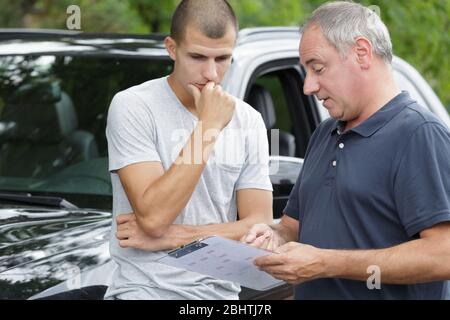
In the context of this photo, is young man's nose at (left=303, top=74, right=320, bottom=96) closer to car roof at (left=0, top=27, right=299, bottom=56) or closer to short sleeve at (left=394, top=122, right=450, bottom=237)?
short sleeve at (left=394, top=122, right=450, bottom=237)

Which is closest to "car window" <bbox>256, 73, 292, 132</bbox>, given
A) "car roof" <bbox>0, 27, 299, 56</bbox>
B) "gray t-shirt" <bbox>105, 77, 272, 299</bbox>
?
"car roof" <bbox>0, 27, 299, 56</bbox>

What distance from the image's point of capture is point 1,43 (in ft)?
A: 18.7

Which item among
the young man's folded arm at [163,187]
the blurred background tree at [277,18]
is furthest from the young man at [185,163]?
the blurred background tree at [277,18]

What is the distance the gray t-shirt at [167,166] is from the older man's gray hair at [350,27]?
22.5 inches

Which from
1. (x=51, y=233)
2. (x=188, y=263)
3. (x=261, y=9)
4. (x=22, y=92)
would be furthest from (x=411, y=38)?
(x=188, y=263)

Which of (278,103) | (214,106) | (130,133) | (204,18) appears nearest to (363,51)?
(214,106)

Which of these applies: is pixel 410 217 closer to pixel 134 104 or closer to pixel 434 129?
pixel 434 129

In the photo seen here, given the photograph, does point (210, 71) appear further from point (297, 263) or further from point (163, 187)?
point (297, 263)

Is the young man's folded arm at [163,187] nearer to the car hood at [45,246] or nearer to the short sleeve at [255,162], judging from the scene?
the short sleeve at [255,162]

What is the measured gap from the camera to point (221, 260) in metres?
3.52

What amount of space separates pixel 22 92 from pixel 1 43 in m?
0.26

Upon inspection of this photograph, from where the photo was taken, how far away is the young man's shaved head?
12.9 ft

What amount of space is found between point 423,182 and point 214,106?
83 centimetres

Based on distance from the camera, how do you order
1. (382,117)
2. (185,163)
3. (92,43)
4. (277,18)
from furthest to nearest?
1. (277,18)
2. (92,43)
3. (185,163)
4. (382,117)
